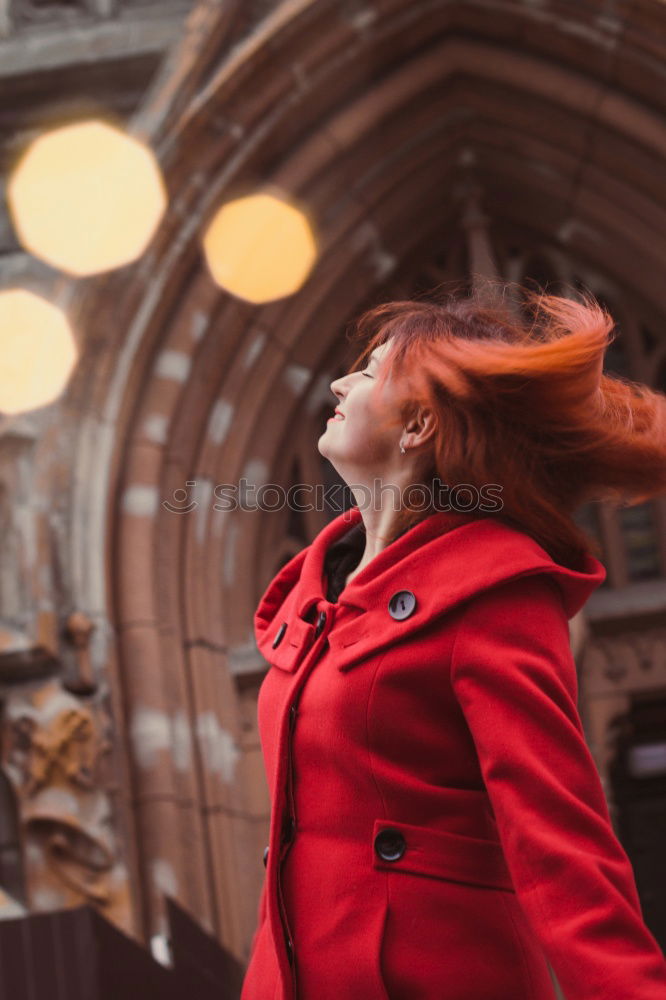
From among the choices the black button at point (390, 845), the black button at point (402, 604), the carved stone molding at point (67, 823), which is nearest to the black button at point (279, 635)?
the black button at point (402, 604)

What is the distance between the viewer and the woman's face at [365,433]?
1.44 meters

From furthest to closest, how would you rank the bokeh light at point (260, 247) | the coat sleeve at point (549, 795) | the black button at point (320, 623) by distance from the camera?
the bokeh light at point (260, 247)
the black button at point (320, 623)
the coat sleeve at point (549, 795)

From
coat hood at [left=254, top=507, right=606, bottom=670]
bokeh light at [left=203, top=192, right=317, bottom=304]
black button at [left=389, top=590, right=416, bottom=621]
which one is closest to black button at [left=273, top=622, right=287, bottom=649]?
coat hood at [left=254, top=507, right=606, bottom=670]

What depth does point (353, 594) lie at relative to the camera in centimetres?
138

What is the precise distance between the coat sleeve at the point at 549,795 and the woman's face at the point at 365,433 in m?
0.25

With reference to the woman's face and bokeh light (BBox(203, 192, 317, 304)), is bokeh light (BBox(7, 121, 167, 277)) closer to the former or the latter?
bokeh light (BBox(203, 192, 317, 304))

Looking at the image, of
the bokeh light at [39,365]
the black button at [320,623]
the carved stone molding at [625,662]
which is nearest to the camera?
the black button at [320,623]

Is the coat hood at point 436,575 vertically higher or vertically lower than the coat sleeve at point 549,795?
higher

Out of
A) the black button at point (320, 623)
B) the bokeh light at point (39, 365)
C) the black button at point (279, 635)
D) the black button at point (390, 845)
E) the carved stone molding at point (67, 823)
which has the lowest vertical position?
the carved stone molding at point (67, 823)

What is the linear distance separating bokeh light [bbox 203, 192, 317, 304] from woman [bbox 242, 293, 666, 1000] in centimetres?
296

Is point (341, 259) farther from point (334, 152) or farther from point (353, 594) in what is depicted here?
point (353, 594)

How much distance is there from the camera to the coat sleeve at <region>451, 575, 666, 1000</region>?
1073mm

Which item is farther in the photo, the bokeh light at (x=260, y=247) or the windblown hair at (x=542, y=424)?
the bokeh light at (x=260, y=247)

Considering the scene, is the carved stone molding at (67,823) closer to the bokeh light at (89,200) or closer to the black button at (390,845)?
the bokeh light at (89,200)
